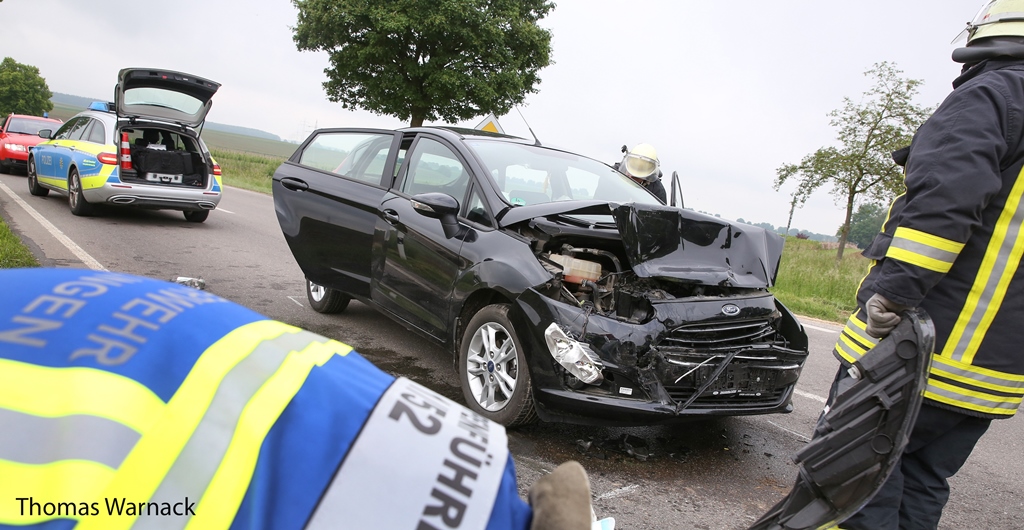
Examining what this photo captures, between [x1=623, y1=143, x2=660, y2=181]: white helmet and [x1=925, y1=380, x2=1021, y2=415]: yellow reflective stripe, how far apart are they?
4.18m

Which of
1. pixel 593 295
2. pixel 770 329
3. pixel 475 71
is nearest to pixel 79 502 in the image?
pixel 593 295

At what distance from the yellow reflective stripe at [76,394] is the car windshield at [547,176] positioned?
323 cm

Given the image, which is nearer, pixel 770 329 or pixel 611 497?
pixel 611 497

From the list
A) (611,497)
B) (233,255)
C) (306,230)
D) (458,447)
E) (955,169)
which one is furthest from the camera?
(233,255)

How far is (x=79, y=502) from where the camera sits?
31.5 inches

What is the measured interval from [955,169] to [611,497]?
6.31ft

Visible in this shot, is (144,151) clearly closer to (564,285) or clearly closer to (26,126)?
(26,126)

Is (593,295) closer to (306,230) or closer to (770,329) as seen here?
(770,329)

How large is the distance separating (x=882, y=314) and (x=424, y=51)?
2315 cm

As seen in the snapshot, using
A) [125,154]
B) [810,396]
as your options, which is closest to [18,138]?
[125,154]

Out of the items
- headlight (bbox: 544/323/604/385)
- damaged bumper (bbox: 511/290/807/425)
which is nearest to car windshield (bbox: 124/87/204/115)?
damaged bumper (bbox: 511/290/807/425)

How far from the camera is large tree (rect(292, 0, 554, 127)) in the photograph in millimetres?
22281

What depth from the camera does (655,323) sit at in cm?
327

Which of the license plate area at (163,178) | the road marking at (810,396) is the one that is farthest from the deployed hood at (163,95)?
the road marking at (810,396)
